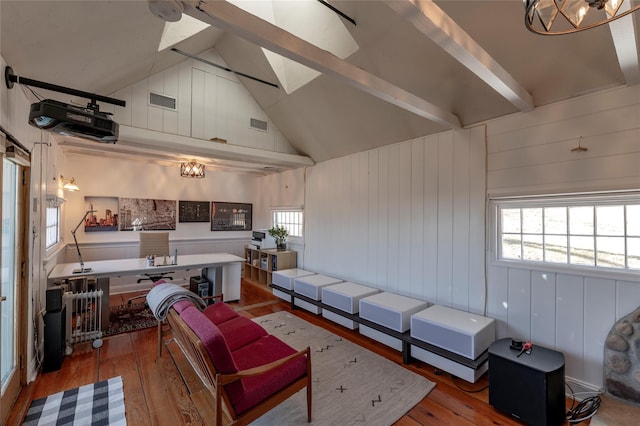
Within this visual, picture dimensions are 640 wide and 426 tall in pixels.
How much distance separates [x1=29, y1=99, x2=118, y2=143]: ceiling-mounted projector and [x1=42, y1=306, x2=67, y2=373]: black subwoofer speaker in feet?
5.94

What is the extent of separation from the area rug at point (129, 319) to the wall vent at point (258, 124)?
331 centimetres

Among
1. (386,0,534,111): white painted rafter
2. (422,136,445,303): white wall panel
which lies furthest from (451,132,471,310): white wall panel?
(386,0,534,111): white painted rafter

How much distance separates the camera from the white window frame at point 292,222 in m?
5.61

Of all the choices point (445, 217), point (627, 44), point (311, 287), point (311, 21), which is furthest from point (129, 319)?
point (627, 44)

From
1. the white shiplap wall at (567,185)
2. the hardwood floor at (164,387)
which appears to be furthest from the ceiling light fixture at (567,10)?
the hardwood floor at (164,387)

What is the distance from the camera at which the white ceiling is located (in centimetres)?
166

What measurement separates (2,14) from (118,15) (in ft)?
2.30

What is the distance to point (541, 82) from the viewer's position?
2.46 metres

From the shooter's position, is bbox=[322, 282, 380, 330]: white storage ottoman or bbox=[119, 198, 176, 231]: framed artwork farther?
bbox=[119, 198, 176, 231]: framed artwork

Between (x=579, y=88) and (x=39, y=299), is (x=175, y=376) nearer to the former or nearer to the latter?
(x=39, y=299)

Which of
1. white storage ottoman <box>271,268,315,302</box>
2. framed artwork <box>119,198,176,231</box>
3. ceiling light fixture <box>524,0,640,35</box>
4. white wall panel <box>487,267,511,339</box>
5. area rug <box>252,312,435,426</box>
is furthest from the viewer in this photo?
framed artwork <box>119,198,176,231</box>

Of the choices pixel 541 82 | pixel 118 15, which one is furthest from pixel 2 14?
pixel 541 82

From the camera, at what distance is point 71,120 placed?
191 centimetres

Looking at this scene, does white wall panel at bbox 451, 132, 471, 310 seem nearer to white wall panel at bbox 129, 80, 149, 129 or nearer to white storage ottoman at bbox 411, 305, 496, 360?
white storage ottoman at bbox 411, 305, 496, 360
